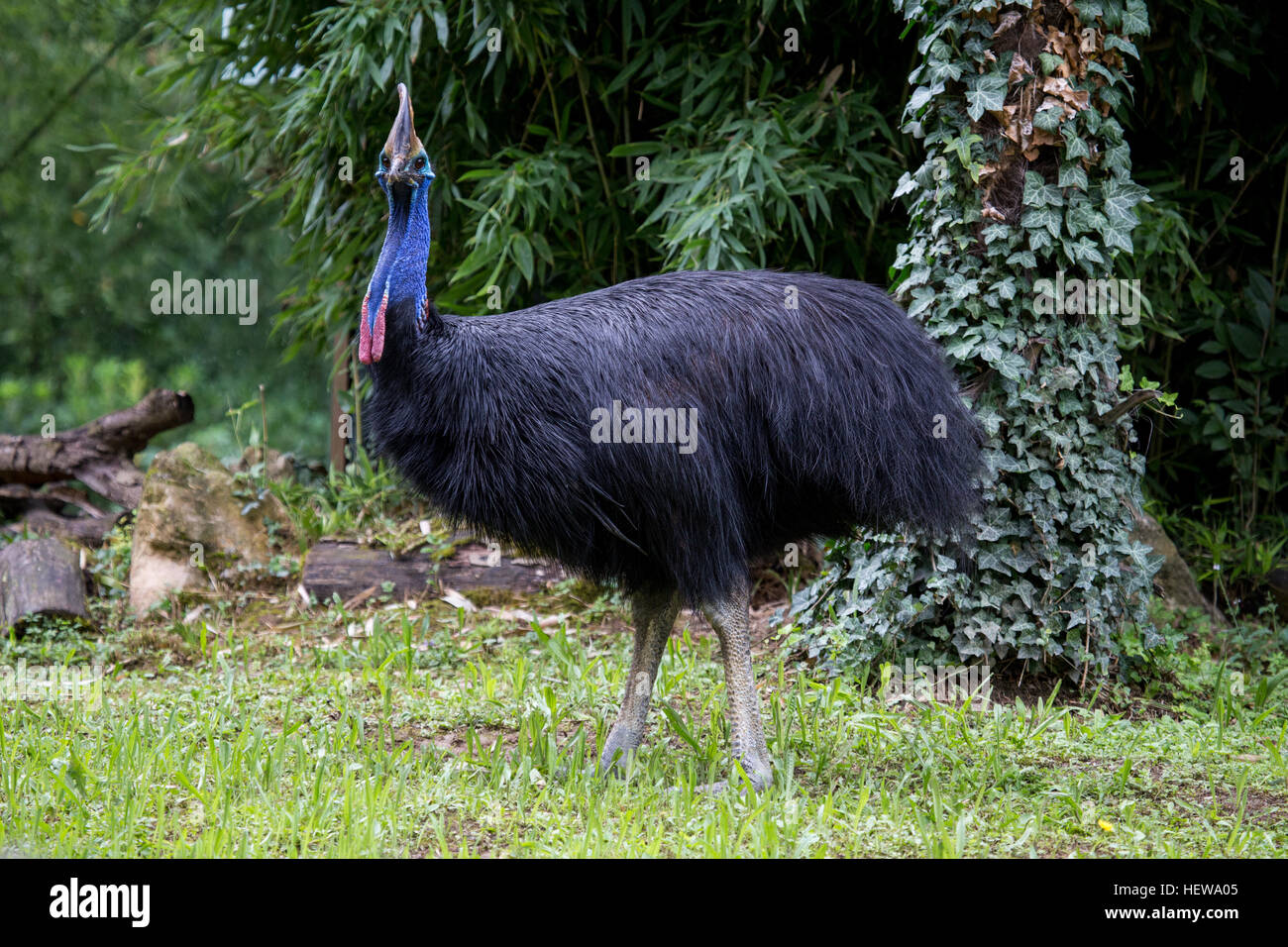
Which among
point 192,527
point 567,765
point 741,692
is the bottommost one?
point 567,765

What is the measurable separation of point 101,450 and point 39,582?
164 cm

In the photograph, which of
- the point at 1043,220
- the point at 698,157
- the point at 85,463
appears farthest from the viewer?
the point at 85,463

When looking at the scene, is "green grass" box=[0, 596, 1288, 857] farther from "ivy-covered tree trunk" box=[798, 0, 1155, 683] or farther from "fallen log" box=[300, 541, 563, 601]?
"fallen log" box=[300, 541, 563, 601]

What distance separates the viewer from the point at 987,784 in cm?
376

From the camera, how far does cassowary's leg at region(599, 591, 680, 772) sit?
12.7 feet

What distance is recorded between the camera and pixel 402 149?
11.5ft

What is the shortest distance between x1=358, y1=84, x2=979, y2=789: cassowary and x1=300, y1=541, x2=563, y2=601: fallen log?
224 centimetres

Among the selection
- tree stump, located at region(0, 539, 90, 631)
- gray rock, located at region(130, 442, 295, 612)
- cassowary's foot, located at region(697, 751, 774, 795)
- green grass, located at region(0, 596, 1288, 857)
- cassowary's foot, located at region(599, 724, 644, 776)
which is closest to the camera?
green grass, located at region(0, 596, 1288, 857)

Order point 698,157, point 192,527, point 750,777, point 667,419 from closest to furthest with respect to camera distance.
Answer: point 667,419 → point 750,777 → point 698,157 → point 192,527

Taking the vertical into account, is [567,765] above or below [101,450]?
below

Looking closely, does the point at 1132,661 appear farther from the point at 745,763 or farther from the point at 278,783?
the point at 278,783

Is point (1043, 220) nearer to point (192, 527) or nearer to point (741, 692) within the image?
point (741, 692)

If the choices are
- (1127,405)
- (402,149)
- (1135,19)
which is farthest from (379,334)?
(1135,19)

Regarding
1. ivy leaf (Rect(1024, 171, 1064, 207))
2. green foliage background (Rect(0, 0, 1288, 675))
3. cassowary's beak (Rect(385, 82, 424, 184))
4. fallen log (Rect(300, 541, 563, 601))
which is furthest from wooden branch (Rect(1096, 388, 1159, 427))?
Result: cassowary's beak (Rect(385, 82, 424, 184))
